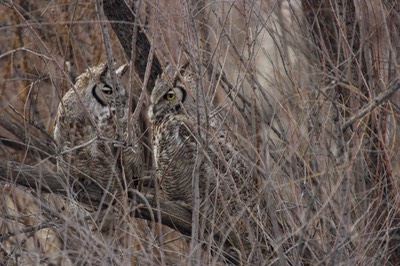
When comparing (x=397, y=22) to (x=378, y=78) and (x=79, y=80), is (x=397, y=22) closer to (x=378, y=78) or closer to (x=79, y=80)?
(x=378, y=78)

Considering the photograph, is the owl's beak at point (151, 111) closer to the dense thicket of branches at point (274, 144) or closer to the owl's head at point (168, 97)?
the owl's head at point (168, 97)

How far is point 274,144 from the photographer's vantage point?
14.3 feet

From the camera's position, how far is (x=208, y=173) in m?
4.38

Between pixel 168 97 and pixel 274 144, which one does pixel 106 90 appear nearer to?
pixel 168 97

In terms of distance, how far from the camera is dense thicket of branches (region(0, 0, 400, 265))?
3281 millimetres

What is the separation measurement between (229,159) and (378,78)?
0.85 meters

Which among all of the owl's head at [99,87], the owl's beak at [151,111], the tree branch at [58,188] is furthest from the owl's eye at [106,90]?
the tree branch at [58,188]

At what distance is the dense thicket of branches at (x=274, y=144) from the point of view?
328 centimetres

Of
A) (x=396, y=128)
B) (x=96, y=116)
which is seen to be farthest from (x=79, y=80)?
(x=396, y=128)

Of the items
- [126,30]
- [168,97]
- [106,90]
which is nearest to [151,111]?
[168,97]

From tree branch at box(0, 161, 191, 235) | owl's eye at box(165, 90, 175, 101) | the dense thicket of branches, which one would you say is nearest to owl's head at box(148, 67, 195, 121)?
owl's eye at box(165, 90, 175, 101)

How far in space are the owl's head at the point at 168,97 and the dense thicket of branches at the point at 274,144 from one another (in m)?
0.17

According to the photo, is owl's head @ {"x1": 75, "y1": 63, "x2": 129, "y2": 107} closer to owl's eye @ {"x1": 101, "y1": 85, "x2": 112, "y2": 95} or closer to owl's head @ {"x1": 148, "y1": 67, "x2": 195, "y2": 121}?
owl's eye @ {"x1": 101, "y1": 85, "x2": 112, "y2": 95}

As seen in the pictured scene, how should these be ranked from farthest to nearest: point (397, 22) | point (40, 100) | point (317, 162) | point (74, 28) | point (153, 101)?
point (40, 100) → point (74, 28) → point (153, 101) → point (397, 22) → point (317, 162)
